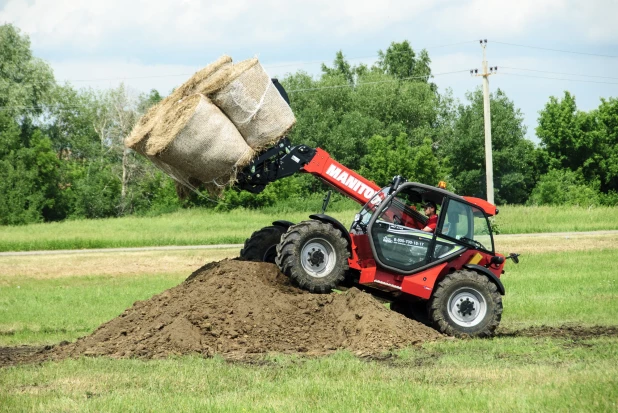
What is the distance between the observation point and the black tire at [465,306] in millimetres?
13812

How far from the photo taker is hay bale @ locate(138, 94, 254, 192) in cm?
1302

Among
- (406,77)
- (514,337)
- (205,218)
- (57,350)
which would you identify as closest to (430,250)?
(514,337)

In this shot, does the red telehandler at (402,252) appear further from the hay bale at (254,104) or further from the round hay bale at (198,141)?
the round hay bale at (198,141)

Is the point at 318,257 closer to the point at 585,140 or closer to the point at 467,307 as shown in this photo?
the point at 467,307

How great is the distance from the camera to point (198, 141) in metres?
13.1

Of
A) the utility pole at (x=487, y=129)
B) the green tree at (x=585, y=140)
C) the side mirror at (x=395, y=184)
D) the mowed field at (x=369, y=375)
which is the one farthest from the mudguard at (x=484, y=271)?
the green tree at (x=585, y=140)

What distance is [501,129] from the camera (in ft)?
228

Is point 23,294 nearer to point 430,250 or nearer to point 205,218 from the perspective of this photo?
point 430,250

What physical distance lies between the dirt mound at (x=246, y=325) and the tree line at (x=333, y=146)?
142 feet

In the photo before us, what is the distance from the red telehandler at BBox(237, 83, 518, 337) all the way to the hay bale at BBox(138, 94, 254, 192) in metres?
0.57

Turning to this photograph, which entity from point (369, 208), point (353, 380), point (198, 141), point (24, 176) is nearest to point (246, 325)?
point (198, 141)

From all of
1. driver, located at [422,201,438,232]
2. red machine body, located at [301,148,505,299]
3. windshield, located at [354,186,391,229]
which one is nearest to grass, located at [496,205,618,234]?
red machine body, located at [301,148,505,299]

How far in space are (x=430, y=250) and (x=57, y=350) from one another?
19.1 ft

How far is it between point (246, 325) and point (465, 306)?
3519 millimetres
